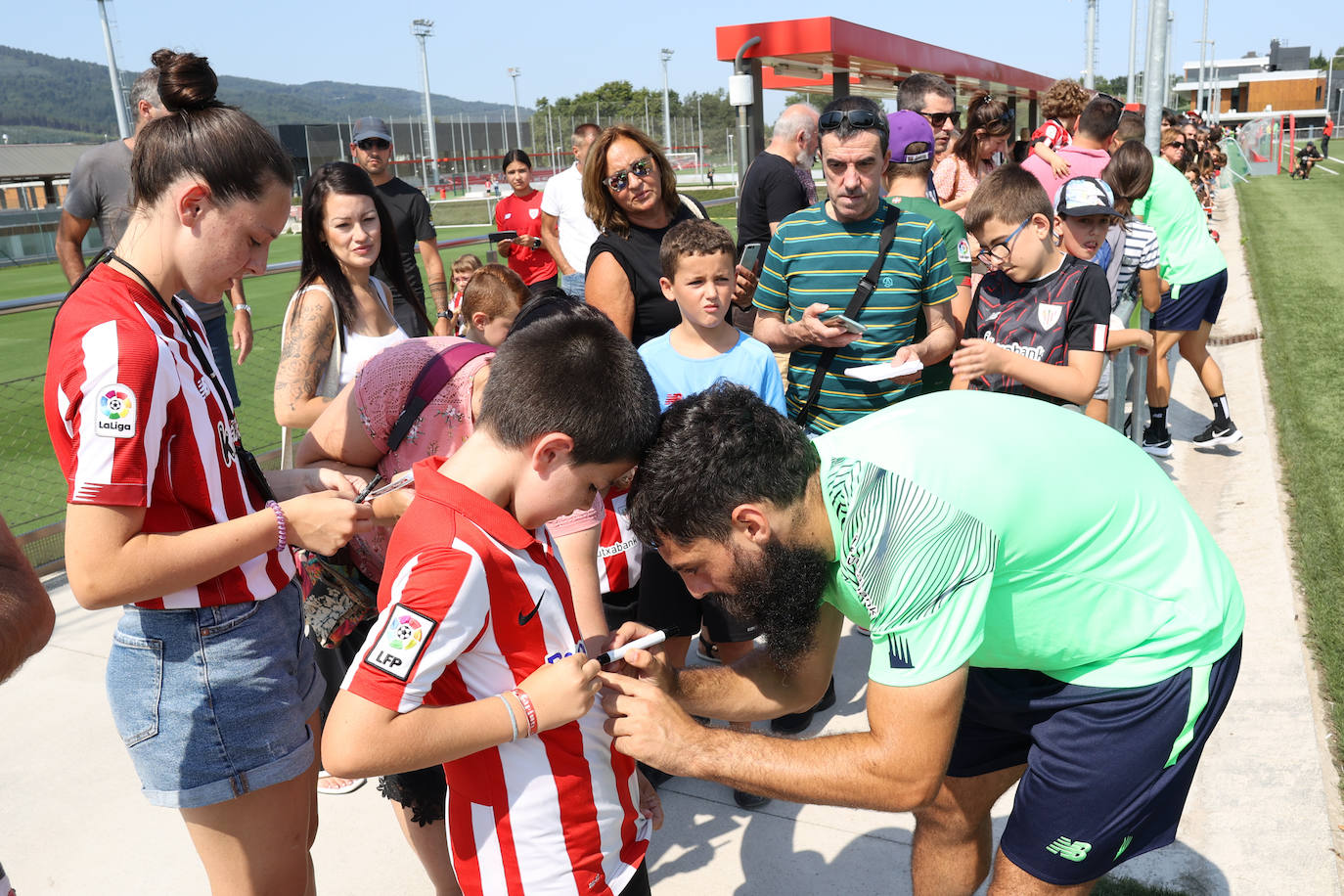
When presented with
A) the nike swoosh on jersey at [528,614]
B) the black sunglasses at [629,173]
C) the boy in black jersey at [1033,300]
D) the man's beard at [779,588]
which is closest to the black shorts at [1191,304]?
the boy in black jersey at [1033,300]

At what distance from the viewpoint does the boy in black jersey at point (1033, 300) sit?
3.79 meters

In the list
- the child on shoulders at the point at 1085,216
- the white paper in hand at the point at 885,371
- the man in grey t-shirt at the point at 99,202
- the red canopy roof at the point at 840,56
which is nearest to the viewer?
the white paper in hand at the point at 885,371

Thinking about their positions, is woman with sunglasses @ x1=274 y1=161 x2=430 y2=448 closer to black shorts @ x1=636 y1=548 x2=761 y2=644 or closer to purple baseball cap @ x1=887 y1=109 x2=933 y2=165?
black shorts @ x1=636 y1=548 x2=761 y2=644

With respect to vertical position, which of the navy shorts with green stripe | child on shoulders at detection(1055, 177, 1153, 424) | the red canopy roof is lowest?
the navy shorts with green stripe

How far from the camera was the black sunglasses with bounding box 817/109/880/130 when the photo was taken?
12.9 feet

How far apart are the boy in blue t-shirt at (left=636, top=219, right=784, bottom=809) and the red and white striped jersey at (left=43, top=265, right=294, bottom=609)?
1731 millimetres

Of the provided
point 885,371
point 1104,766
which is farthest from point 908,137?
point 1104,766

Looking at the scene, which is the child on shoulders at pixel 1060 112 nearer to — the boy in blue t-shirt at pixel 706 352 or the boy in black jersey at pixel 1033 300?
the boy in black jersey at pixel 1033 300

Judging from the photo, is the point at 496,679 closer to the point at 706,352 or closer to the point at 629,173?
the point at 706,352

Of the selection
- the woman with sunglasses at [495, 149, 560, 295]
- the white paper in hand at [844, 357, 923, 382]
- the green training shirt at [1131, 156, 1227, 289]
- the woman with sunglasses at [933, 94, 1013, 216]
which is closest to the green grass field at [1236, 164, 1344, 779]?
the green training shirt at [1131, 156, 1227, 289]

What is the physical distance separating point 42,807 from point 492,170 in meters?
59.9

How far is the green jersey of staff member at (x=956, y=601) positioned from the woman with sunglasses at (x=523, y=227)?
5644 millimetres

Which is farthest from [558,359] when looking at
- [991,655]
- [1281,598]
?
[1281,598]

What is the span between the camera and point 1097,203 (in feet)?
13.7
